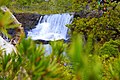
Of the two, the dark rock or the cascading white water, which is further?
the dark rock

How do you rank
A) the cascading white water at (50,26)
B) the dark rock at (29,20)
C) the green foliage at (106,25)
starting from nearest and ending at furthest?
the green foliage at (106,25) < the cascading white water at (50,26) < the dark rock at (29,20)

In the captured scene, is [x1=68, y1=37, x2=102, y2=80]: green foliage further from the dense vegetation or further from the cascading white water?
the cascading white water

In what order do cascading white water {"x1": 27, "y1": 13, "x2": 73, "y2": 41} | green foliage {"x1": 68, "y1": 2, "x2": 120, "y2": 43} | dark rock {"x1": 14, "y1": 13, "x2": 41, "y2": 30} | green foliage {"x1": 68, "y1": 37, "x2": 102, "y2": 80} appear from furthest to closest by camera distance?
dark rock {"x1": 14, "y1": 13, "x2": 41, "y2": 30}
cascading white water {"x1": 27, "y1": 13, "x2": 73, "y2": 41}
green foliage {"x1": 68, "y1": 2, "x2": 120, "y2": 43}
green foliage {"x1": 68, "y1": 37, "x2": 102, "y2": 80}

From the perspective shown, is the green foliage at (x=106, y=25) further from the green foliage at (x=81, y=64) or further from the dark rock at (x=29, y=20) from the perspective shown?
the dark rock at (x=29, y=20)

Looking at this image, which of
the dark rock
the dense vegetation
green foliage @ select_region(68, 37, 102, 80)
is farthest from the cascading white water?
green foliage @ select_region(68, 37, 102, 80)

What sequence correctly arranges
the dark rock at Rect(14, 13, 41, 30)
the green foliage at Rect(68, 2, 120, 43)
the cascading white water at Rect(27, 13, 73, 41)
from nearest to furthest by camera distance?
the green foliage at Rect(68, 2, 120, 43)
the cascading white water at Rect(27, 13, 73, 41)
the dark rock at Rect(14, 13, 41, 30)

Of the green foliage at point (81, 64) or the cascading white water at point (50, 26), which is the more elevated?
the cascading white water at point (50, 26)

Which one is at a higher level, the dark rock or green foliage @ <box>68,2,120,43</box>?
the dark rock

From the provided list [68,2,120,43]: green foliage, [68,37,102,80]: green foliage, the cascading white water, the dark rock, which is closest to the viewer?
[68,37,102,80]: green foliage

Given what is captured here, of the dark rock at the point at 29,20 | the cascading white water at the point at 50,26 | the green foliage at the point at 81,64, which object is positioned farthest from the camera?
the dark rock at the point at 29,20

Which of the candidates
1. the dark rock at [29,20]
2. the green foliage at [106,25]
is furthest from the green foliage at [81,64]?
the dark rock at [29,20]

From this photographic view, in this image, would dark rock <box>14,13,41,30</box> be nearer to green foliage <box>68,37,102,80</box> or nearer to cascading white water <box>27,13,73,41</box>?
cascading white water <box>27,13,73,41</box>

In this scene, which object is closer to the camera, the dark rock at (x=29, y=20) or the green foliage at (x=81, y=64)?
the green foliage at (x=81, y=64)

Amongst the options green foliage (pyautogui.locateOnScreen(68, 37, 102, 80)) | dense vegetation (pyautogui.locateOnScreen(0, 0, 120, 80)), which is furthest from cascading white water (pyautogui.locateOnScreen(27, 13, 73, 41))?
green foliage (pyautogui.locateOnScreen(68, 37, 102, 80))
